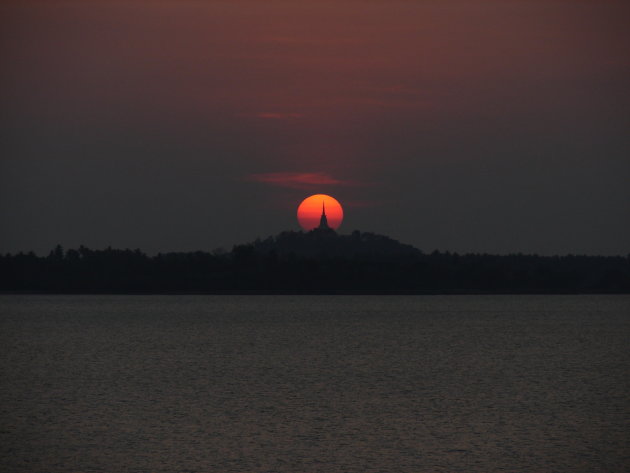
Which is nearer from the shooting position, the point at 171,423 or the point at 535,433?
the point at 535,433

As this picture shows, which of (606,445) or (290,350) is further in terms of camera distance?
(290,350)

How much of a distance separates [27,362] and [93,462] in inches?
1820

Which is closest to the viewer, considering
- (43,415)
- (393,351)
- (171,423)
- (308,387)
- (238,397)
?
(171,423)

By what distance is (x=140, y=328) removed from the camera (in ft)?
462

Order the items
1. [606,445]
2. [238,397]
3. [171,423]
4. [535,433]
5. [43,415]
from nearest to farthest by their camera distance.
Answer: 1. [606,445]
2. [535,433]
3. [171,423]
4. [43,415]
5. [238,397]

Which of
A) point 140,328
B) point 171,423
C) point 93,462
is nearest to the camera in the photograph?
point 93,462

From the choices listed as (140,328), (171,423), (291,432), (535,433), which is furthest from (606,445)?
(140,328)

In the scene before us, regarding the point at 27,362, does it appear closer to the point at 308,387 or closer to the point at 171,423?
the point at 308,387

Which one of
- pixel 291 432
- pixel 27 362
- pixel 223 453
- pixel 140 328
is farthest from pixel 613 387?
pixel 140 328

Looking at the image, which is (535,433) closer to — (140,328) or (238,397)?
(238,397)

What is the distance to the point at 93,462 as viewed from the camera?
30422 mm

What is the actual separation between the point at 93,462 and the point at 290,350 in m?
56.2

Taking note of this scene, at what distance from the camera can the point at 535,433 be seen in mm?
36312

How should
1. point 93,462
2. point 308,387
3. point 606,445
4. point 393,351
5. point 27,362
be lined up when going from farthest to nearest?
1. point 393,351
2. point 27,362
3. point 308,387
4. point 606,445
5. point 93,462
